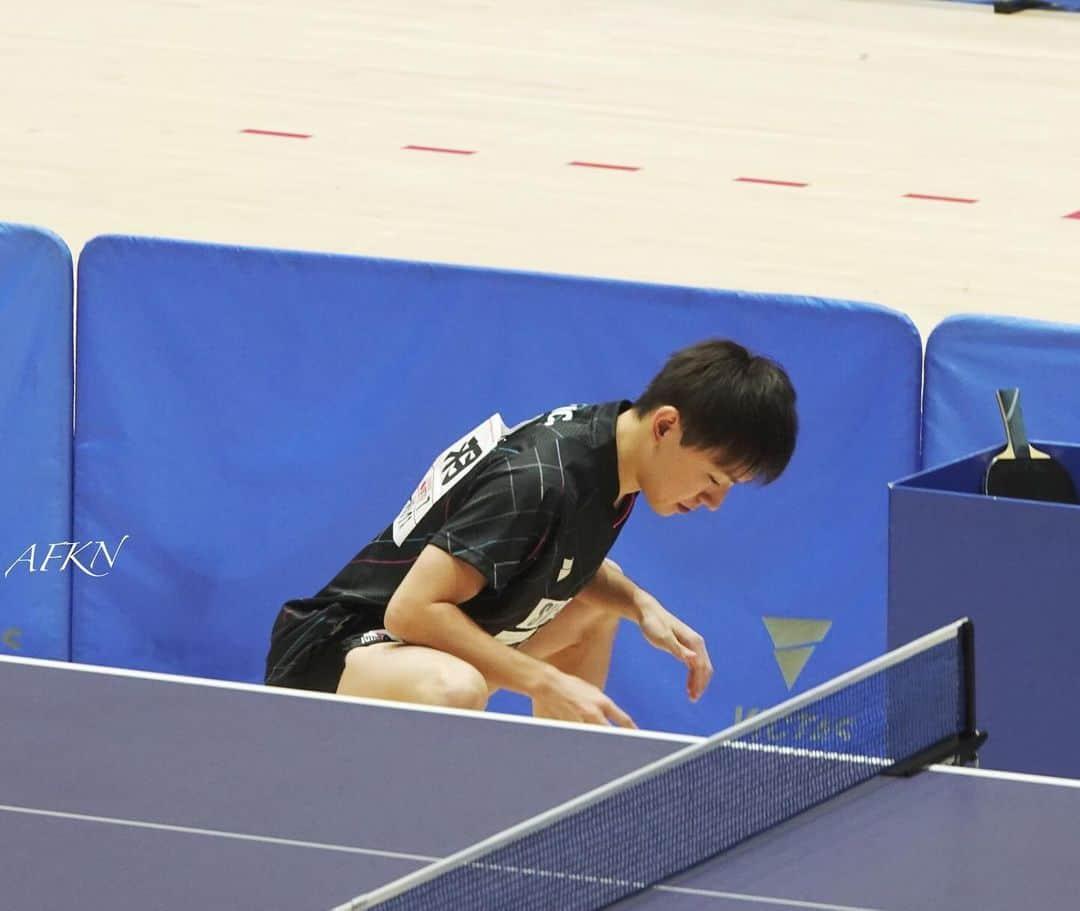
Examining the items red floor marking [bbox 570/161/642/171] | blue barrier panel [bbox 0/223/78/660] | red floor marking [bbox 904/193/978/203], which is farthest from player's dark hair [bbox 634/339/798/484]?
red floor marking [bbox 570/161/642/171]

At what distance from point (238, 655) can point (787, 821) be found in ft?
7.69

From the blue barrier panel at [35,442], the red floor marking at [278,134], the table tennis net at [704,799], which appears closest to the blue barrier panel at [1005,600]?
the table tennis net at [704,799]

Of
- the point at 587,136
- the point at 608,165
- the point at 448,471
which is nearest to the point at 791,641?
the point at 448,471

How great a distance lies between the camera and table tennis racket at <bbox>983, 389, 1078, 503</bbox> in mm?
4035

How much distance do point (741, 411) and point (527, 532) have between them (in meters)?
0.43

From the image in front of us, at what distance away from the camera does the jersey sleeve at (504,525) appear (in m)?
3.91

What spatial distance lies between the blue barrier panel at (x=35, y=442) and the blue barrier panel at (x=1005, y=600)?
2045mm

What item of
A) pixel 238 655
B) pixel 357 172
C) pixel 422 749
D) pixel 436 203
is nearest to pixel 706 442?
pixel 422 749

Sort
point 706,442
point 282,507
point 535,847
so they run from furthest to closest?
point 282,507 → point 706,442 → point 535,847

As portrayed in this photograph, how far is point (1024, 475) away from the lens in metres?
4.04

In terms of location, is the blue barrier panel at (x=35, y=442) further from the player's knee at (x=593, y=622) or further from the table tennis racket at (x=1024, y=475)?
the table tennis racket at (x=1024, y=475)

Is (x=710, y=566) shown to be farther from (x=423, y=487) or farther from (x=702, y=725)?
(x=423, y=487)

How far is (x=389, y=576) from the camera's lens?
13.9 ft

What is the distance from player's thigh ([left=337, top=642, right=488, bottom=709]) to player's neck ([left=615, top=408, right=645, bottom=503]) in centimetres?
42
